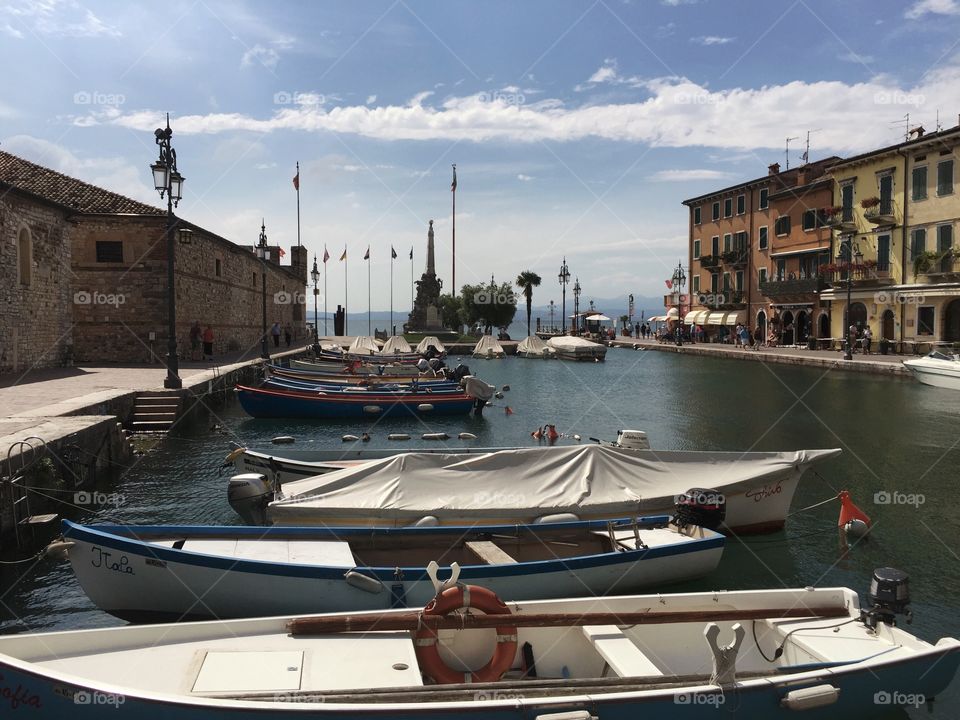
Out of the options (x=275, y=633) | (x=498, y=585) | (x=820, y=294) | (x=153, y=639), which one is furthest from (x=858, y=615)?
(x=820, y=294)

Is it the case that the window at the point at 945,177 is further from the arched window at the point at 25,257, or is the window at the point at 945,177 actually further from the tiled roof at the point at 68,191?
the arched window at the point at 25,257

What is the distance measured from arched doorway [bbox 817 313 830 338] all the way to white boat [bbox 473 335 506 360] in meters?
24.2

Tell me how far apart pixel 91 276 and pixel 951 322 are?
148 feet

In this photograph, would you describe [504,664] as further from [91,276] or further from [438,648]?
[91,276]

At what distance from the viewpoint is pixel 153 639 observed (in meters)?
5.96

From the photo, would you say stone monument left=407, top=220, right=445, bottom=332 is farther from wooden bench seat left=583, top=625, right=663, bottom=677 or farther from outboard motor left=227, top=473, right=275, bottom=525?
wooden bench seat left=583, top=625, right=663, bottom=677

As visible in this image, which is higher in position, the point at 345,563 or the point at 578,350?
the point at 578,350

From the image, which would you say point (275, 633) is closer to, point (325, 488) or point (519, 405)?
point (325, 488)

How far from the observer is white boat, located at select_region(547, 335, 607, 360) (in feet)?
174

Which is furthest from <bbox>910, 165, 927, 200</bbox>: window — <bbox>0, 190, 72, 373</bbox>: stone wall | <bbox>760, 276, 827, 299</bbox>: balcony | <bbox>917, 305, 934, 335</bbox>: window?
<bbox>0, 190, 72, 373</bbox>: stone wall

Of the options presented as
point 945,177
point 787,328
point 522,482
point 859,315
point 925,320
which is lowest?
point 522,482

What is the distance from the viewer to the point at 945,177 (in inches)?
1519

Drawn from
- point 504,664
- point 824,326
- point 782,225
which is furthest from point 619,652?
point 782,225

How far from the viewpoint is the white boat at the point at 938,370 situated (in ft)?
101
